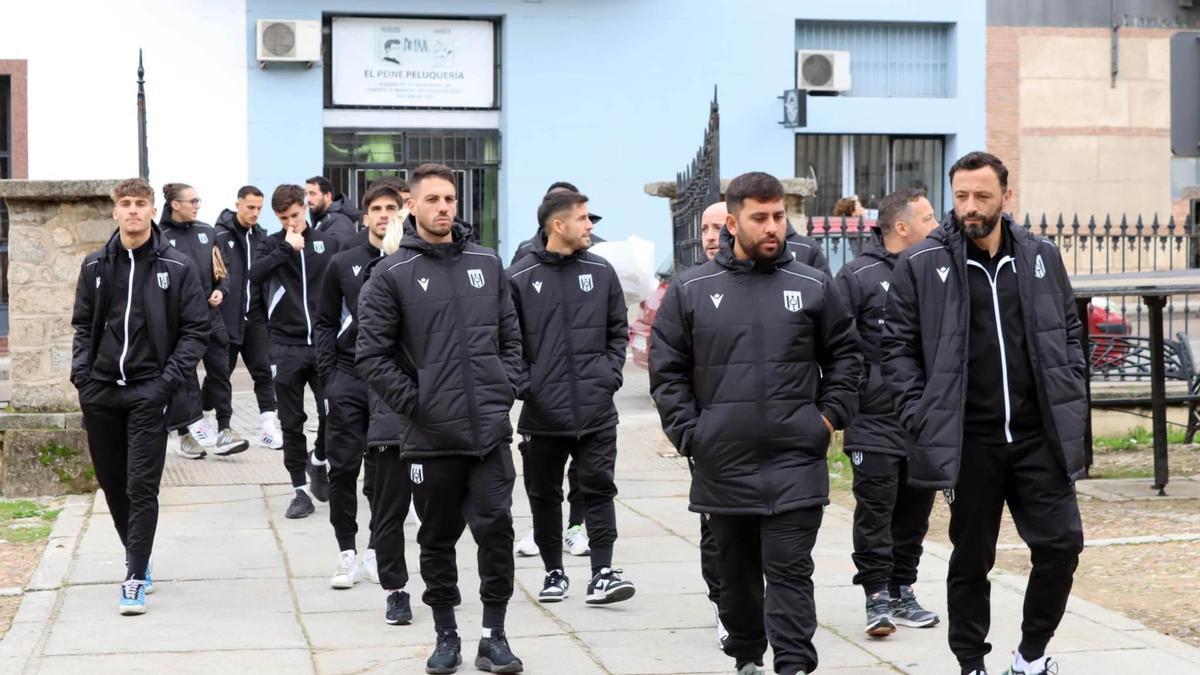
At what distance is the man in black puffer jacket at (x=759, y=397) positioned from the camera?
5766 mm

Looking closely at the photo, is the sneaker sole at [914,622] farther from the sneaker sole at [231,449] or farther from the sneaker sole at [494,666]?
the sneaker sole at [231,449]

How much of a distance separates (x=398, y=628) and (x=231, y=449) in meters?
5.65

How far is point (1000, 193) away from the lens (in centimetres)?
574

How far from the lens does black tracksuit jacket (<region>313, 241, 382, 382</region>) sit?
8.30m

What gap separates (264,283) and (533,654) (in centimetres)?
446

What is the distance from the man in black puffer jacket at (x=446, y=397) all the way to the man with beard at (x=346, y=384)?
5.22 ft

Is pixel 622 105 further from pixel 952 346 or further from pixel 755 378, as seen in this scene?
pixel 952 346

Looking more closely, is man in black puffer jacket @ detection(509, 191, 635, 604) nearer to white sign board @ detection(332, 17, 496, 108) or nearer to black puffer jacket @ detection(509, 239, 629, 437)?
black puffer jacket @ detection(509, 239, 629, 437)

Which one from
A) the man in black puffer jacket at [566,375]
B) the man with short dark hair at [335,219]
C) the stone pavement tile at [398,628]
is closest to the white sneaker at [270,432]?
the man with short dark hair at [335,219]

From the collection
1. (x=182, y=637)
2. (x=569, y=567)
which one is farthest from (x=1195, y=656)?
(x=182, y=637)

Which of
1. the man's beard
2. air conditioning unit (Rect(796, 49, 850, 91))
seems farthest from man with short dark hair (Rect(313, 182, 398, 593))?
air conditioning unit (Rect(796, 49, 850, 91))

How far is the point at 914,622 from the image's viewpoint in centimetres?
724

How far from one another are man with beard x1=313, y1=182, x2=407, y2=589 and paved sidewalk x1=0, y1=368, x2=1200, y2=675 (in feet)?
0.73

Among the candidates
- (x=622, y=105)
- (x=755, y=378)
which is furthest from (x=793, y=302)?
(x=622, y=105)
